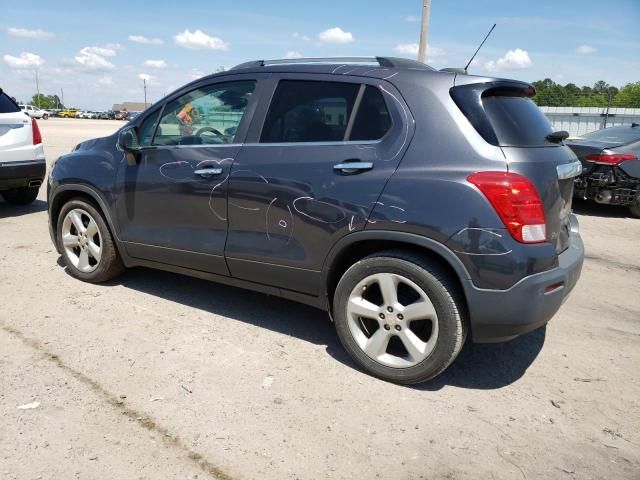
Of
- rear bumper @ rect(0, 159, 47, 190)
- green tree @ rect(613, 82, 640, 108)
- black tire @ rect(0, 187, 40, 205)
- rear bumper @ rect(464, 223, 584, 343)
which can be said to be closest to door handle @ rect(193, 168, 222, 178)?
rear bumper @ rect(464, 223, 584, 343)

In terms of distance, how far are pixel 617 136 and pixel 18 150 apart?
8.73 m

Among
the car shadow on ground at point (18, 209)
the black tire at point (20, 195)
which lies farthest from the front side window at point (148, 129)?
the black tire at point (20, 195)

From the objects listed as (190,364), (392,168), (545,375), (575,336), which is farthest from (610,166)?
(190,364)

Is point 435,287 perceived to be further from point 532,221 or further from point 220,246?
point 220,246

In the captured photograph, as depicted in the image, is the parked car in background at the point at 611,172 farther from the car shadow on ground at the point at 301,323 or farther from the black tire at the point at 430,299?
the black tire at the point at 430,299

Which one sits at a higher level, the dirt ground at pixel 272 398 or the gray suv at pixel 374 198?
the gray suv at pixel 374 198

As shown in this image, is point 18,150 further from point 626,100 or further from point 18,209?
point 626,100

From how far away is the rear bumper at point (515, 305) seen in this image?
282 cm

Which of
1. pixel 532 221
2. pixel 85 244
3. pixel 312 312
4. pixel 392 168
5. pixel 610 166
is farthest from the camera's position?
pixel 610 166

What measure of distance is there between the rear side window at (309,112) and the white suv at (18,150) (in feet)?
15.9

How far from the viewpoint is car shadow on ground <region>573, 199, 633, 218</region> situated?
8.66 meters

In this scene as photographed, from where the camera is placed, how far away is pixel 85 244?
4.62 m

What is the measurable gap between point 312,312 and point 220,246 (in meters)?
1.00

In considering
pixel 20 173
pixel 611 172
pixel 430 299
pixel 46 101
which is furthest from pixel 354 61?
pixel 46 101
